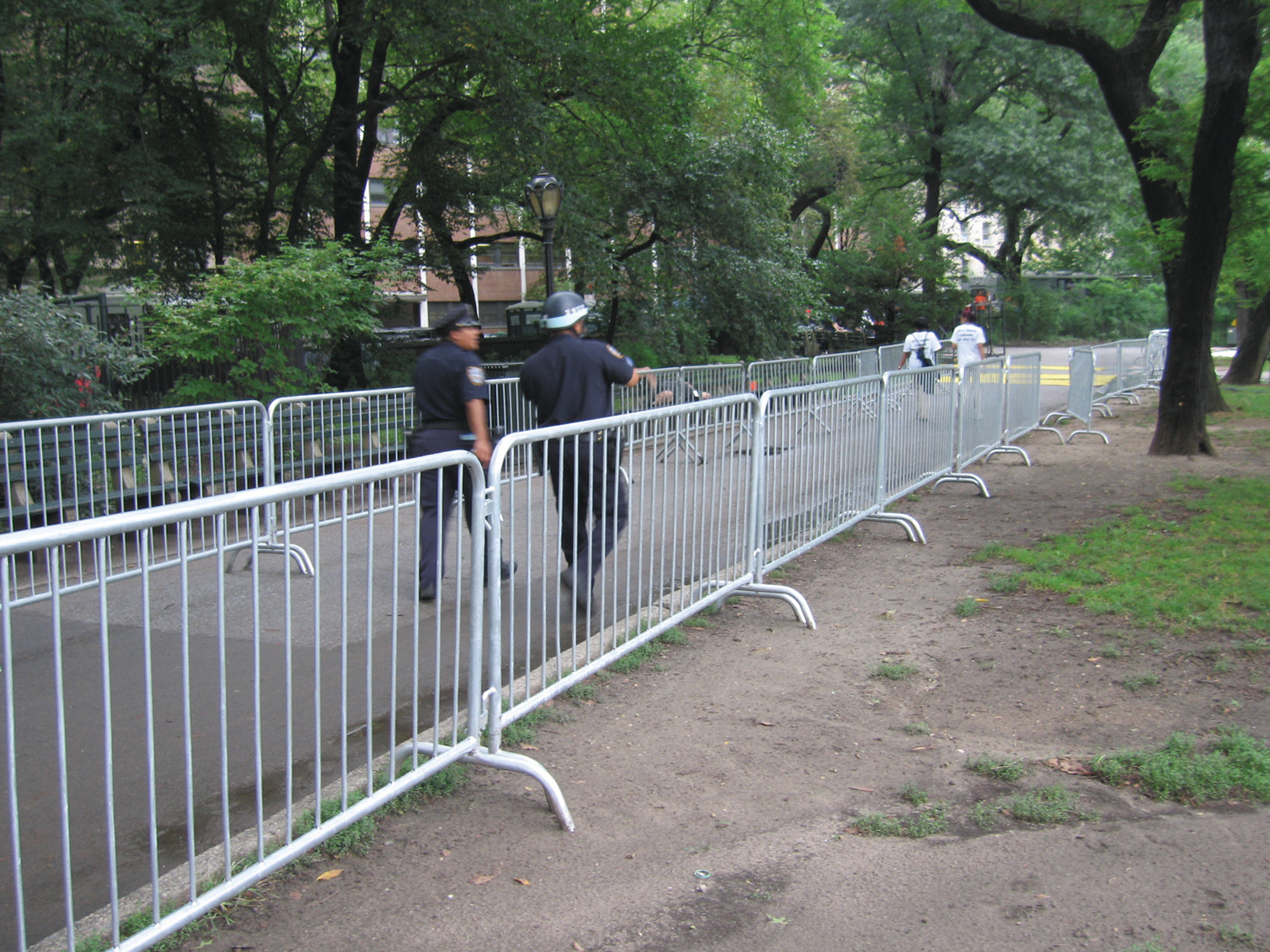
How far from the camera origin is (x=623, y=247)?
70.4ft

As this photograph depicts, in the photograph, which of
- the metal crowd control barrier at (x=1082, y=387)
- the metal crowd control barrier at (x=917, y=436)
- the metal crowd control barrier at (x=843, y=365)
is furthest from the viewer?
the metal crowd control barrier at (x=843, y=365)

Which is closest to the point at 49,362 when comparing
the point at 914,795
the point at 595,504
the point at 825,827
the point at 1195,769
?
the point at 595,504

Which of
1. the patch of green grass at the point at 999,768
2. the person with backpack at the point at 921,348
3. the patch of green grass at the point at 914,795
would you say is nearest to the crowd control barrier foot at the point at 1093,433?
the person with backpack at the point at 921,348

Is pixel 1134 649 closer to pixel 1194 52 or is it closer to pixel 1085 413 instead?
pixel 1085 413

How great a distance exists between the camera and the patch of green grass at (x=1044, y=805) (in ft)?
12.4

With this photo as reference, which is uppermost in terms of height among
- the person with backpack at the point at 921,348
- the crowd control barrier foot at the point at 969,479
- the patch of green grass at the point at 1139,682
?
the person with backpack at the point at 921,348

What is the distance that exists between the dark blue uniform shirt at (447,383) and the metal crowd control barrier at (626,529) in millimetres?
865

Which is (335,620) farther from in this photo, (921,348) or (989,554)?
(921,348)

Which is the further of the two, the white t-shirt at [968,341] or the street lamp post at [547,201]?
the white t-shirt at [968,341]

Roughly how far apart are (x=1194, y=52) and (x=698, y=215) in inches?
725

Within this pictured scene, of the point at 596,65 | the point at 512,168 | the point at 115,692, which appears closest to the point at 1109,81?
the point at 596,65

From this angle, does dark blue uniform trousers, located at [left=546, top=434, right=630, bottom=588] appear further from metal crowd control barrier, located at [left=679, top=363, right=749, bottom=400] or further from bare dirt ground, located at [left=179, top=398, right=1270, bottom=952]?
metal crowd control barrier, located at [left=679, top=363, right=749, bottom=400]

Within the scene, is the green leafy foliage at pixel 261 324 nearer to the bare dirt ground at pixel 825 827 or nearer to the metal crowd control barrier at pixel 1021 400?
the bare dirt ground at pixel 825 827

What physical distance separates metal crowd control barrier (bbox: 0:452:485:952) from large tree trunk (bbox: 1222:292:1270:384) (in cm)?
2273
